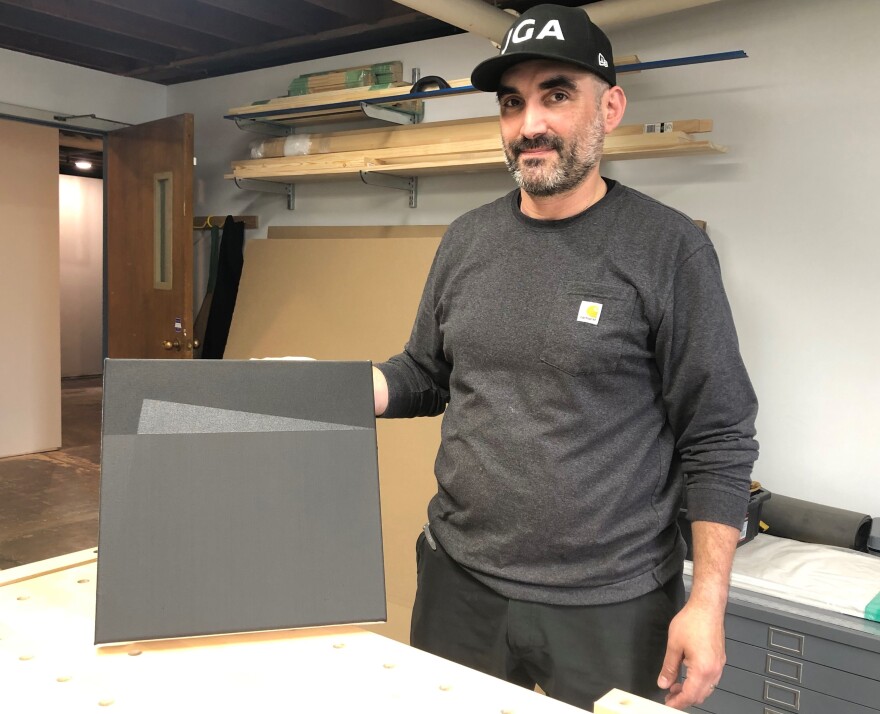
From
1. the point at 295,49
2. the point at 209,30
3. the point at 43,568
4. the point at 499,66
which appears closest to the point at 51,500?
the point at 209,30

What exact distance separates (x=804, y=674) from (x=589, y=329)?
1392mm

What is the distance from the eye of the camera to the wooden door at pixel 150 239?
4.18 metres

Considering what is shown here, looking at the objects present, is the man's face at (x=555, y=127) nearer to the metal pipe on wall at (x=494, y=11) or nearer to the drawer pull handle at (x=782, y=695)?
the metal pipe on wall at (x=494, y=11)

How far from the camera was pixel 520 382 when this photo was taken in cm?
132

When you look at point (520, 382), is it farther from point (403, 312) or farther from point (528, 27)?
point (403, 312)

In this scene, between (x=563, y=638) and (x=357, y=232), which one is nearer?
(x=563, y=638)

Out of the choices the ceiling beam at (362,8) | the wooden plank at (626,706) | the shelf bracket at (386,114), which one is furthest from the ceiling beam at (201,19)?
the wooden plank at (626,706)

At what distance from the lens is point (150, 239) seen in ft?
14.8

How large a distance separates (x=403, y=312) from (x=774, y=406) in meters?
1.51

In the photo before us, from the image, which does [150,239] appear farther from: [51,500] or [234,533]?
[234,533]

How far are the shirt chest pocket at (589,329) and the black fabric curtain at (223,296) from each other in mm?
3245

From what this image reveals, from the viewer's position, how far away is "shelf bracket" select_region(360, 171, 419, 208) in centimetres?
358

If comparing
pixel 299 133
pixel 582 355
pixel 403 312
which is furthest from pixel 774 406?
pixel 299 133

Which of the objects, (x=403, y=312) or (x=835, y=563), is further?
(x=403, y=312)
